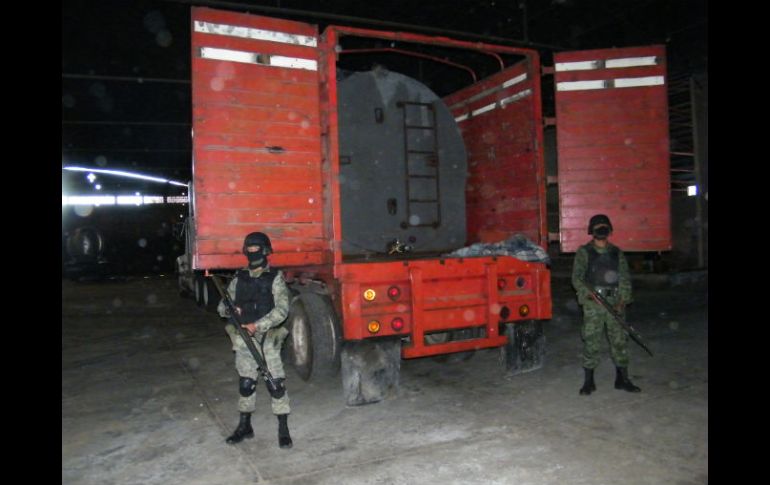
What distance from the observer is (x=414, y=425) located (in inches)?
187

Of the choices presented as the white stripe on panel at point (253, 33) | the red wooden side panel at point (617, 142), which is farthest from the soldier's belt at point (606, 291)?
the white stripe on panel at point (253, 33)

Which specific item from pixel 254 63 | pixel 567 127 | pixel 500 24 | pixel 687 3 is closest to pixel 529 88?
pixel 567 127

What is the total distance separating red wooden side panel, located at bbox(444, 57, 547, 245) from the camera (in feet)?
19.7

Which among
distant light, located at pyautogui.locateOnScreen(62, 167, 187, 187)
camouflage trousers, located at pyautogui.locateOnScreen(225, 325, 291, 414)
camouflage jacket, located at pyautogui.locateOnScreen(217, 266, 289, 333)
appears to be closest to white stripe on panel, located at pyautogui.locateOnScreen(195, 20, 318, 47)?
camouflage jacket, located at pyautogui.locateOnScreen(217, 266, 289, 333)

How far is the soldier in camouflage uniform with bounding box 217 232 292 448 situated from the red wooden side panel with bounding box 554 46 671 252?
340 centimetres

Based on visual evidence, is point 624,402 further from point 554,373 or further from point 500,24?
point 500,24

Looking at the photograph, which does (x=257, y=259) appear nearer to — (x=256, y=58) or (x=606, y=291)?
(x=256, y=58)

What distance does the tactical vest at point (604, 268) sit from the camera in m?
5.51

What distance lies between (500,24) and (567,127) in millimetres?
4181

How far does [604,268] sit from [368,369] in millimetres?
2592

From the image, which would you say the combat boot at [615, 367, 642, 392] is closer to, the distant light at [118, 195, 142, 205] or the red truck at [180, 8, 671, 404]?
the red truck at [180, 8, 671, 404]

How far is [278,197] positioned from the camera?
5188 millimetres

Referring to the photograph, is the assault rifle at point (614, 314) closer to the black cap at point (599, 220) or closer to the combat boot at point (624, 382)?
the combat boot at point (624, 382)

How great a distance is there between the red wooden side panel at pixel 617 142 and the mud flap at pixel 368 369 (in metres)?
2.56
